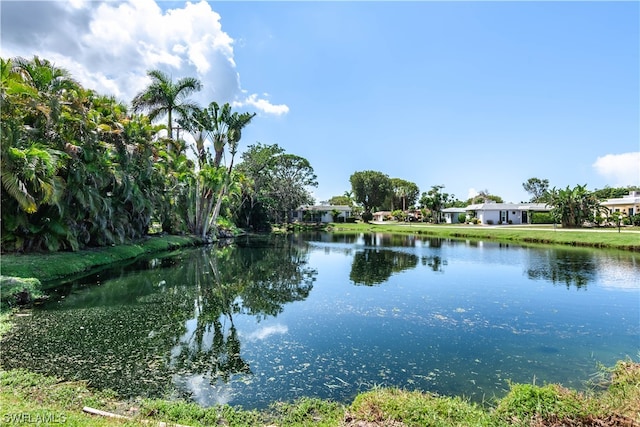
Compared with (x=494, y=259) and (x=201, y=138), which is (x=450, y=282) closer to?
(x=494, y=259)

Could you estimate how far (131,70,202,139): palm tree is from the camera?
3425 centimetres

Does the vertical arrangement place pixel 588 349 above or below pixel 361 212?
below

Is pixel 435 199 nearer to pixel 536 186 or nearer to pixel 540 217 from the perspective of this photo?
pixel 540 217

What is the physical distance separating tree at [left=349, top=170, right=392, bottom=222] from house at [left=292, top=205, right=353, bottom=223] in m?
4.36

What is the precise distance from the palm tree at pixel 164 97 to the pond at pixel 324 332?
69.8ft

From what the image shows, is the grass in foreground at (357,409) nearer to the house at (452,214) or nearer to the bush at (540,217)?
the bush at (540,217)

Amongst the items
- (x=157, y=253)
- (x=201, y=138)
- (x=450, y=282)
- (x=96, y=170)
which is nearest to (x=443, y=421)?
(x=450, y=282)

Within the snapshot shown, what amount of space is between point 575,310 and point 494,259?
13208 mm

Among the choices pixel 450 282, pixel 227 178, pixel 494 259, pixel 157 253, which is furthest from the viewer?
pixel 227 178

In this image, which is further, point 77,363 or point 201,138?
point 201,138

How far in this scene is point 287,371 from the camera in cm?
724

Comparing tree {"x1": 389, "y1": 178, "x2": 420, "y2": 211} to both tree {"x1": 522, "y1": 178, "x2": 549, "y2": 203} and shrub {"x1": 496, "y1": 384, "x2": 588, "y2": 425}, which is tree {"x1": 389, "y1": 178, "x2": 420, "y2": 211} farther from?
shrub {"x1": 496, "y1": 384, "x2": 588, "y2": 425}

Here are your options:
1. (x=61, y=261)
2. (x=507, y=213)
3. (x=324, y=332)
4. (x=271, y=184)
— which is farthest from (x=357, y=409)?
(x=507, y=213)
